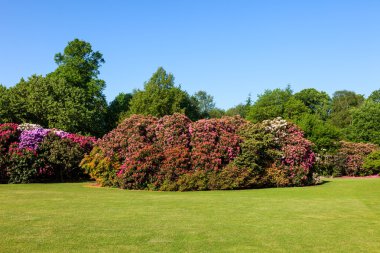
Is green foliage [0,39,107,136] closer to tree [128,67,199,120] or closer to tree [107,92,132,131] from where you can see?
tree [128,67,199,120]

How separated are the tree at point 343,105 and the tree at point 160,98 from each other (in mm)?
31314

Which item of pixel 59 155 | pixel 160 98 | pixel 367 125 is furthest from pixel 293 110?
pixel 59 155

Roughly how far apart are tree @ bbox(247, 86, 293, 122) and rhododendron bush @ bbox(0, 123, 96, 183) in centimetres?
3173

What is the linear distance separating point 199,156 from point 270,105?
44.8 meters

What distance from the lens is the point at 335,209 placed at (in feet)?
40.0

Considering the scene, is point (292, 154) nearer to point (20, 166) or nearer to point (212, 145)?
point (212, 145)

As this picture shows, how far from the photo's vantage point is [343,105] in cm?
8100

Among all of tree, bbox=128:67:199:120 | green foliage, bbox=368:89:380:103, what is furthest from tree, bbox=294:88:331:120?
tree, bbox=128:67:199:120

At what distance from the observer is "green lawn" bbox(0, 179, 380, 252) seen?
709 centimetres

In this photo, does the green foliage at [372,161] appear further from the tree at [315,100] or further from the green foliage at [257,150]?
the tree at [315,100]

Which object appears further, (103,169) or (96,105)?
(96,105)

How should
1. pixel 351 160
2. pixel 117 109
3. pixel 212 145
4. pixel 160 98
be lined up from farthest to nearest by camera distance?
pixel 117 109, pixel 160 98, pixel 351 160, pixel 212 145

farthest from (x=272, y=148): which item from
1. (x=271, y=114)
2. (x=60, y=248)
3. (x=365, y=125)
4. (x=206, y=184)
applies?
(x=365, y=125)

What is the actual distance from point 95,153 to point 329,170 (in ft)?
78.0
